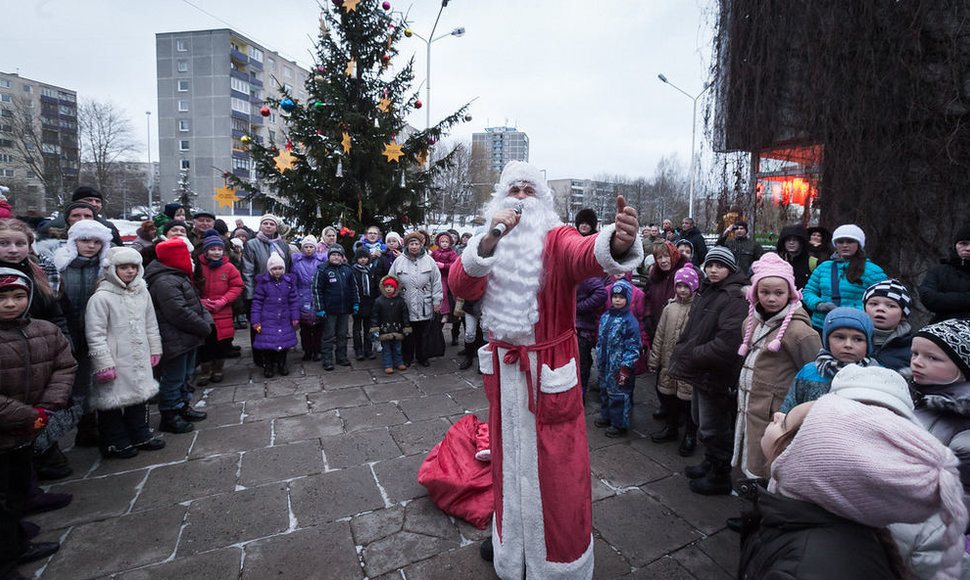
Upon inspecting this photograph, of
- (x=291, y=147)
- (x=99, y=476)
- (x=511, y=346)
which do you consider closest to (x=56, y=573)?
(x=99, y=476)

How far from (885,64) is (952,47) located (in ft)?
→ 1.78

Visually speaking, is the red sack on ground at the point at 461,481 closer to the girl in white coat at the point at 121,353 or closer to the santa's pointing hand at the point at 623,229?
the santa's pointing hand at the point at 623,229

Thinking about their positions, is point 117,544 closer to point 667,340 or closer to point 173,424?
point 173,424

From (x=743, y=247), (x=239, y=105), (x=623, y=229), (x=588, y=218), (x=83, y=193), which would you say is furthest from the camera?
(x=239, y=105)

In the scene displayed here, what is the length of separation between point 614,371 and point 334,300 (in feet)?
13.1

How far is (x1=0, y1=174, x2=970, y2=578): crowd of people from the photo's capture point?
1168 mm

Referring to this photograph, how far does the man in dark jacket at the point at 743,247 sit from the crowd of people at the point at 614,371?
3.89 ft

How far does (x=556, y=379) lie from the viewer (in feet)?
6.95

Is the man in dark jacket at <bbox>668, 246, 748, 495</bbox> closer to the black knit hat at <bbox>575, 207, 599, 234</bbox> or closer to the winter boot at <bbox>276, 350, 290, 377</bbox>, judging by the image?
the black knit hat at <bbox>575, 207, 599, 234</bbox>

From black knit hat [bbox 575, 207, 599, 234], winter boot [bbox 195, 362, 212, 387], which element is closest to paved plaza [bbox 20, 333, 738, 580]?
winter boot [bbox 195, 362, 212, 387]

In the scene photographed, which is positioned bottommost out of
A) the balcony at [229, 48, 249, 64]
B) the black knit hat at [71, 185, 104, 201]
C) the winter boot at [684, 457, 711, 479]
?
the winter boot at [684, 457, 711, 479]

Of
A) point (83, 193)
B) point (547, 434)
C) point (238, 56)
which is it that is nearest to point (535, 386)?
point (547, 434)

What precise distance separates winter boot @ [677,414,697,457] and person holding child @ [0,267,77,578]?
4525 mm

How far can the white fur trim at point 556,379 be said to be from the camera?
212cm
